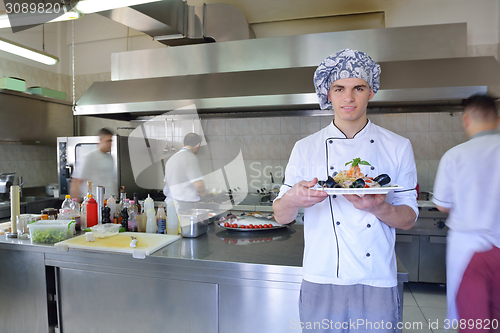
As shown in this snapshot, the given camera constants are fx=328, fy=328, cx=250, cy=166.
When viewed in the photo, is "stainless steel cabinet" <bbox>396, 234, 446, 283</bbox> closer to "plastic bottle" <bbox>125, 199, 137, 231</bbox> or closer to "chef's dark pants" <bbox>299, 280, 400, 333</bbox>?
"chef's dark pants" <bbox>299, 280, 400, 333</bbox>

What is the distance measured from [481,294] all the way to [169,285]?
165 cm

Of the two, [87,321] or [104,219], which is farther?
[104,219]

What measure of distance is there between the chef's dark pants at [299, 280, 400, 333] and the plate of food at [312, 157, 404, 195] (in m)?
0.41

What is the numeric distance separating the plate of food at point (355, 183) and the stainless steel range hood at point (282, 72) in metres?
1.82

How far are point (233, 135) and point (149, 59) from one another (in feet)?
5.04

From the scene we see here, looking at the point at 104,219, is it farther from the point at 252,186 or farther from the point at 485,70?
the point at 485,70

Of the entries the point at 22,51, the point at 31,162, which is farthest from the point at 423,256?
the point at 31,162

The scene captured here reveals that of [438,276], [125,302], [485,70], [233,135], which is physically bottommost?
[438,276]

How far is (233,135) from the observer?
4836 mm

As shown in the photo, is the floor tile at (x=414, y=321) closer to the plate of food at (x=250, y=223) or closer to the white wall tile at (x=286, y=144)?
the plate of food at (x=250, y=223)

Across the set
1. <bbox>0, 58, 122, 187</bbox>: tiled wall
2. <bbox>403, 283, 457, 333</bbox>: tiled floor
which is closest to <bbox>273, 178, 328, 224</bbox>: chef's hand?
<bbox>403, 283, 457, 333</bbox>: tiled floor

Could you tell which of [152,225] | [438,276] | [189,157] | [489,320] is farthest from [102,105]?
[438,276]

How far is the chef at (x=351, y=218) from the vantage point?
126cm

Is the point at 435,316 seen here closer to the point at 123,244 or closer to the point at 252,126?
the point at 123,244
